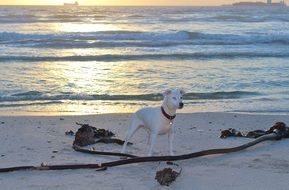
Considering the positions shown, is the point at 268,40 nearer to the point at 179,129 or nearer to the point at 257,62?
the point at 257,62

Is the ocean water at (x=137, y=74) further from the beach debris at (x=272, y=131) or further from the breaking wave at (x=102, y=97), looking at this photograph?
the beach debris at (x=272, y=131)

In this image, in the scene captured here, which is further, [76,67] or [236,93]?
[76,67]

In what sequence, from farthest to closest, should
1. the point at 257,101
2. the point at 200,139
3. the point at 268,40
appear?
the point at 268,40 → the point at 257,101 → the point at 200,139

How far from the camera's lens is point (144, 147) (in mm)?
6668

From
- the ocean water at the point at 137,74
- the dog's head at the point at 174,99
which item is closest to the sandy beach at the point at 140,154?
the dog's head at the point at 174,99

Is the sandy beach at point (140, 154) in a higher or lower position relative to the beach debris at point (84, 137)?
lower

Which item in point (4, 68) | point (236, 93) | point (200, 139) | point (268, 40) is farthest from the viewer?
point (268, 40)

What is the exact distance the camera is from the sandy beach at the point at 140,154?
4988 millimetres

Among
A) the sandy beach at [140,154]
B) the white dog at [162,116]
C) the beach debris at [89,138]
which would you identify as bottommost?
the sandy beach at [140,154]

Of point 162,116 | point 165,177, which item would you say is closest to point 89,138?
point 162,116

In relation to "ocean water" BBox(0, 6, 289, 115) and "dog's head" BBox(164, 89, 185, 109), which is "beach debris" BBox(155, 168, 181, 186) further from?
"ocean water" BBox(0, 6, 289, 115)

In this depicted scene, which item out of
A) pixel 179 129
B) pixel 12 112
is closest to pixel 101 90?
pixel 12 112

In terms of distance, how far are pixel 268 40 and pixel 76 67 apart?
13.9m

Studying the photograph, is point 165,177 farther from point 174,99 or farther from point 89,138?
point 89,138
